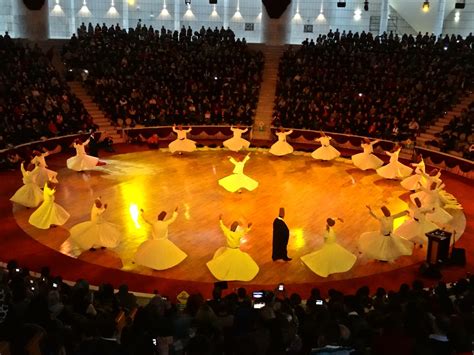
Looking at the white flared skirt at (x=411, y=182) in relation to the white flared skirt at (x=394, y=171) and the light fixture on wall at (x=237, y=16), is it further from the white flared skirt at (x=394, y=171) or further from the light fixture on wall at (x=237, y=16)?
the light fixture on wall at (x=237, y=16)

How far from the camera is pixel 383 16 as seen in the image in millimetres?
32188

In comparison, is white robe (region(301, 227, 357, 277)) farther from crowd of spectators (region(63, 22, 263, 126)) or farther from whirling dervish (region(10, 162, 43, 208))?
crowd of spectators (region(63, 22, 263, 126))

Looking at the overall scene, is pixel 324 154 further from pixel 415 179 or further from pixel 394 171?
pixel 415 179

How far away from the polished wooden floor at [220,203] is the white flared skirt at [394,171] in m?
0.23

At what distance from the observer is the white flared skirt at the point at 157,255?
412 inches

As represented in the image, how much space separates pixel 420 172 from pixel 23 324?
39.2 feet

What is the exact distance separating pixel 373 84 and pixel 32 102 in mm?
14854

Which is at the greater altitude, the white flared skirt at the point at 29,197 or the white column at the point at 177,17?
the white column at the point at 177,17

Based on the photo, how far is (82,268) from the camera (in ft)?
35.1

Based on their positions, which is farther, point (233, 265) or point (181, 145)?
point (181, 145)

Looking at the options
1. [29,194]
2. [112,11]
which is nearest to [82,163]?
[29,194]

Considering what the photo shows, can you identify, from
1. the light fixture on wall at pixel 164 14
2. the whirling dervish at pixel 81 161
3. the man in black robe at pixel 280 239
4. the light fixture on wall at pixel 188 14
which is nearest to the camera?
the man in black robe at pixel 280 239

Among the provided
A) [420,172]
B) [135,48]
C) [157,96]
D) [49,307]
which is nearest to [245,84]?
[157,96]

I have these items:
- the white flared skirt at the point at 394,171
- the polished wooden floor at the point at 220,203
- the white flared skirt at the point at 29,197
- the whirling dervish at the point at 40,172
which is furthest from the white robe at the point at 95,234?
the white flared skirt at the point at 394,171
